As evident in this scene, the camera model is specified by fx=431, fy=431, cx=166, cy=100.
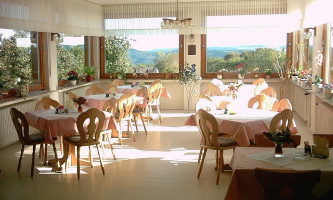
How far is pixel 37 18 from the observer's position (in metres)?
8.42

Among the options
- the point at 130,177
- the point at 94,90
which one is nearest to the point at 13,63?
the point at 94,90

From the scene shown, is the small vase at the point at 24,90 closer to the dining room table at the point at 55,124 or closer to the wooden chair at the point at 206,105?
the dining room table at the point at 55,124

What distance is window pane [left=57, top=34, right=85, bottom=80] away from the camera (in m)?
10.5

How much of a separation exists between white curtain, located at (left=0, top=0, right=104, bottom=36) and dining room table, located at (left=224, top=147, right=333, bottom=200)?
5.10 m

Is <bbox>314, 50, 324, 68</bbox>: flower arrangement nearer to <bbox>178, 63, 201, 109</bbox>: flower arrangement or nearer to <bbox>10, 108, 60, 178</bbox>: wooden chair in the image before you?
<bbox>178, 63, 201, 109</bbox>: flower arrangement

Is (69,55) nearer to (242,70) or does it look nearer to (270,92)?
(242,70)

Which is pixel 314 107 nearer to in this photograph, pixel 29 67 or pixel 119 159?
pixel 119 159

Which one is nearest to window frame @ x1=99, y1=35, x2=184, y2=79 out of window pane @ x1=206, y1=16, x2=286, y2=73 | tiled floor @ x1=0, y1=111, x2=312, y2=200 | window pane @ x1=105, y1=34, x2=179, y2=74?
window pane @ x1=105, y1=34, x2=179, y2=74

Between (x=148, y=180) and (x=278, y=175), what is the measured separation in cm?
285

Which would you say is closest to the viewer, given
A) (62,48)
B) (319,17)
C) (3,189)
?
(3,189)

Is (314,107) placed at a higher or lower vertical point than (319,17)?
lower

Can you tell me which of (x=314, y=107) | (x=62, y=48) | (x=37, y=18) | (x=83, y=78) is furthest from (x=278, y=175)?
(x=83, y=78)

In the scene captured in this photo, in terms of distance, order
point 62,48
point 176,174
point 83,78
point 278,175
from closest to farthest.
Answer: point 278,175 → point 176,174 → point 62,48 → point 83,78

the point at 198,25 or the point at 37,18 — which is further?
the point at 198,25
